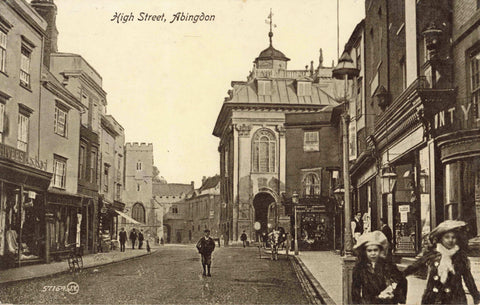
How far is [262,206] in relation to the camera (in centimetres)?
4453

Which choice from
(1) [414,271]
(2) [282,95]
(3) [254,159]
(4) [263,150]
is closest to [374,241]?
(1) [414,271]

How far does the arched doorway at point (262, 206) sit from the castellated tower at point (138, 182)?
25337 mm

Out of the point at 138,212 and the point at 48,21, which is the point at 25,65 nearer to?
the point at 48,21

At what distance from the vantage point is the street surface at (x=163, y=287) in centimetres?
1155

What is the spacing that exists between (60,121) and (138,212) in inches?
120

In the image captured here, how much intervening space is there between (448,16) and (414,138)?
295cm

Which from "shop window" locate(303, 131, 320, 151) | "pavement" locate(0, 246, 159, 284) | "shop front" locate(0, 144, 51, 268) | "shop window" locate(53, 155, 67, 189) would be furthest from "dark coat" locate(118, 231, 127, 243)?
"shop window" locate(303, 131, 320, 151)

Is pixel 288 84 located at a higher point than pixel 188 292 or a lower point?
Answer: higher

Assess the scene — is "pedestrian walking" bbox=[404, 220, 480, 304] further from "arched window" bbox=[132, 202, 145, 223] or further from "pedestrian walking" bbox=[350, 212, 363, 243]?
"pedestrian walking" bbox=[350, 212, 363, 243]

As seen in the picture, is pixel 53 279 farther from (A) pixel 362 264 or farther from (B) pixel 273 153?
(B) pixel 273 153

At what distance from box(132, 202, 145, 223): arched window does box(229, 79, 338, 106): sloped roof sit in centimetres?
1286

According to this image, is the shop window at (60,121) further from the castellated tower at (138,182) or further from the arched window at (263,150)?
the arched window at (263,150)

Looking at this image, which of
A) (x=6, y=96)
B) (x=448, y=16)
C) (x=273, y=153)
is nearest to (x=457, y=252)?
A: (x=448, y=16)

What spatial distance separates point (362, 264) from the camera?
759 centimetres
